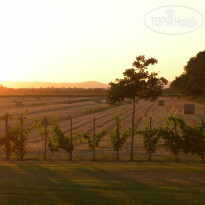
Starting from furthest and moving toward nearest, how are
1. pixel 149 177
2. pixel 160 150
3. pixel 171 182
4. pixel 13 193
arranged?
1. pixel 160 150
2. pixel 149 177
3. pixel 171 182
4. pixel 13 193

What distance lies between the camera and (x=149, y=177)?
42.8 ft

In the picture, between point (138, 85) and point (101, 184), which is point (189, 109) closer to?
point (138, 85)

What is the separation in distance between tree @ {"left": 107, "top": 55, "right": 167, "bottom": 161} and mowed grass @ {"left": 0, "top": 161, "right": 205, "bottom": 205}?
427cm

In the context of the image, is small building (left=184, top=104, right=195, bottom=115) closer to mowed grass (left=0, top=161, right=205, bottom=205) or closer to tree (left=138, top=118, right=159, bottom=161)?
tree (left=138, top=118, right=159, bottom=161)

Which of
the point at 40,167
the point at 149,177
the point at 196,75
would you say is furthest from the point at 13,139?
the point at 196,75

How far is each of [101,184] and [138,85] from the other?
8111 mm

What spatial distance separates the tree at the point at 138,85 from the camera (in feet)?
61.6

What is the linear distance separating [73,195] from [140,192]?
5.90ft

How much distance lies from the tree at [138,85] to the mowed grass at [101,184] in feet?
14.0

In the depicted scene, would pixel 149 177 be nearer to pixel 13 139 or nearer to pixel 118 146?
pixel 118 146

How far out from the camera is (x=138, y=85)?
61.6 ft

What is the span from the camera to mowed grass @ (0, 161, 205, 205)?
9719 millimetres

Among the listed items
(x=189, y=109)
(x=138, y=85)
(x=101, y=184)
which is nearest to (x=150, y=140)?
(x=138, y=85)

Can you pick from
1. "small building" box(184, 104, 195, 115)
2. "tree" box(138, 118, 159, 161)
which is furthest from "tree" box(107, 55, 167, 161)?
"small building" box(184, 104, 195, 115)
